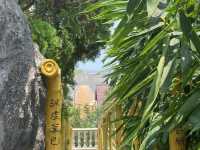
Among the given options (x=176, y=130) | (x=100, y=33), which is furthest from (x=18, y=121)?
(x=100, y=33)

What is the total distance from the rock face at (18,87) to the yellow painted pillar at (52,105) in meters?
0.03

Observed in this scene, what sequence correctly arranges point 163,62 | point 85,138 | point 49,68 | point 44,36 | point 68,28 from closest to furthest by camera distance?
point 163,62, point 49,68, point 44,36, point 68,28, point 85,138

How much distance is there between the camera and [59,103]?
2.12 m

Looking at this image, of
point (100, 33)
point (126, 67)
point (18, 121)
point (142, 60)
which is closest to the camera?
point (18, 121)

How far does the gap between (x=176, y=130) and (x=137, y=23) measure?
1.48ft

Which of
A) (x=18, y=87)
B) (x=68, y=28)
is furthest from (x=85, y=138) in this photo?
(x=18, y=87)

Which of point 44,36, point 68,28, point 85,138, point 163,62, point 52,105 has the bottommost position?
point 52,105

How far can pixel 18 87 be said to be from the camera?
75.7 inches

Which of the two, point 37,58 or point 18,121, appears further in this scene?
point 37,58

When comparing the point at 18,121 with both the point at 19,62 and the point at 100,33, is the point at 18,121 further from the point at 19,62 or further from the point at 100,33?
the point at 100,33

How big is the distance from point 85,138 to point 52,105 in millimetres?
9437

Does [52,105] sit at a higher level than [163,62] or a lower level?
lower

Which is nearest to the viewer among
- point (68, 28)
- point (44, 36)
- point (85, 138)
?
point (44, 36)

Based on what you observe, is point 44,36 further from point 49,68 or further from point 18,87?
point 18,87
